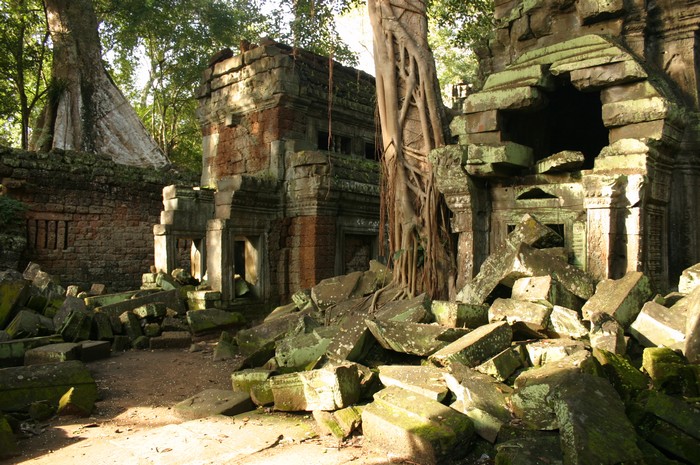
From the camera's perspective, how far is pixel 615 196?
15.2 feet

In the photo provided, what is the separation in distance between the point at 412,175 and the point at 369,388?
2.91 meters

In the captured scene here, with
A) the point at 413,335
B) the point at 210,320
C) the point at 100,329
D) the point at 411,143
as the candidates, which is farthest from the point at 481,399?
Answer: the point at 100,329

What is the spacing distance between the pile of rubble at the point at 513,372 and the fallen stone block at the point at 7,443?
3.99 feet

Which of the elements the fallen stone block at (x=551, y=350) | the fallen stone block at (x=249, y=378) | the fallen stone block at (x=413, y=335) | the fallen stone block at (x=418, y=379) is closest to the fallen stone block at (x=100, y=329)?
the fallen stone block at (x=249, y=378)

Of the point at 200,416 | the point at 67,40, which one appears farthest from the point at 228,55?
the point at 200,416

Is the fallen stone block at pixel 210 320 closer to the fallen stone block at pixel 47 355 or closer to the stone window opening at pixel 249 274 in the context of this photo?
the stone window opening at pixel 249 274

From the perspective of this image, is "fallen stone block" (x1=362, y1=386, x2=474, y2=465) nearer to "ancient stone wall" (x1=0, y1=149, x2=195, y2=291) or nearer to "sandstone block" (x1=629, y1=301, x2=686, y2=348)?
"sandstone block" (x1=629, y1=301, x2=686, y2=348)

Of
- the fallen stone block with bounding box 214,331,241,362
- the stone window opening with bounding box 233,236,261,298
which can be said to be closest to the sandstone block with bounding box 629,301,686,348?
the fallen stone block with bounding box 214,331,241,362

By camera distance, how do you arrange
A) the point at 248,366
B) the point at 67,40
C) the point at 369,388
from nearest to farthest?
the point at 369,388 → the point at 248,366 → the point at 67,40

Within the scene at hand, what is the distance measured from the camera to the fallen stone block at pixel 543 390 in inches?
122

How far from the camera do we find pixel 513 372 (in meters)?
3.80

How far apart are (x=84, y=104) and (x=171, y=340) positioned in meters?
10.2

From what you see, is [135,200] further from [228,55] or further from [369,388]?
[369,388]

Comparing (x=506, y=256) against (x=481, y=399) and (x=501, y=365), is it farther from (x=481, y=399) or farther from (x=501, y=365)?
(x=481, y=399)
